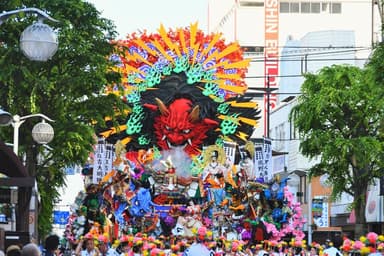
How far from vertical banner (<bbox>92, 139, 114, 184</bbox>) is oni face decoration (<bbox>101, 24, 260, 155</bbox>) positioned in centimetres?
349

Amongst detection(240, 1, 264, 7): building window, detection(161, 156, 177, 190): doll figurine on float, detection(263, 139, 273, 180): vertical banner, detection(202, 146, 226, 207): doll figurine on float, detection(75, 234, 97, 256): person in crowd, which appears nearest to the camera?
detection(75, 234, 97, 256): person in crowd

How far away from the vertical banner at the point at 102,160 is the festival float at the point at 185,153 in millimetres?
53

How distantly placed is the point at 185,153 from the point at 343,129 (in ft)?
28.7

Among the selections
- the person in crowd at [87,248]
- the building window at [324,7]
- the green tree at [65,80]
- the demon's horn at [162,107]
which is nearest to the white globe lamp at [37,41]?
the person in crowd at [87,248]

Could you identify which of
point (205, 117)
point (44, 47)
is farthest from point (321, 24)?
point (44, 47)

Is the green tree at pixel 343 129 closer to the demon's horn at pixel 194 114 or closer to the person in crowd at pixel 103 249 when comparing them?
the demon's horn at pixel 194 114

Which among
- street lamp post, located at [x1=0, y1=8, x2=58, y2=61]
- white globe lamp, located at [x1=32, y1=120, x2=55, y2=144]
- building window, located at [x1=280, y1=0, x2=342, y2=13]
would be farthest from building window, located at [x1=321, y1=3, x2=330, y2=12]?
street lamp post, located at [x1=0, y1=8, x2=58, y2=61]

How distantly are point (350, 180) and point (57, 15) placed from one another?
21703 millimetres

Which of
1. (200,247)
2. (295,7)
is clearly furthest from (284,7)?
(200,247)

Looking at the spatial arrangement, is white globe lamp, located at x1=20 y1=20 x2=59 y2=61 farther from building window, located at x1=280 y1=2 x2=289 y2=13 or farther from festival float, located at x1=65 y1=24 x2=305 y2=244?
building window, located at x1=280 y1=2 x2=289 y2=13

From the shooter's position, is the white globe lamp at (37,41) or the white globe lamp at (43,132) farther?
the white globe lamp at (43,132)

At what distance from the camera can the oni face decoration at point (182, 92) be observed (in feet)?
192

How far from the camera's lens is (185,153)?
193ft

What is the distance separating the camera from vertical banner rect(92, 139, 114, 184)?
53562mm
